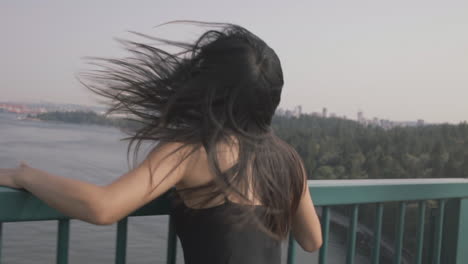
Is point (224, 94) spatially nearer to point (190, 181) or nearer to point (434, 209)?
point (190, 181)

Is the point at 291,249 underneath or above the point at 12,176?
underneath

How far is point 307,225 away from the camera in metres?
1.48

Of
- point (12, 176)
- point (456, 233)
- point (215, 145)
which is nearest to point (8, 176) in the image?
point (12, 176)

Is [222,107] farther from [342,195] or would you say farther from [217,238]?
[342,195]

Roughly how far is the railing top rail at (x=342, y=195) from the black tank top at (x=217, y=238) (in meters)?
0.16

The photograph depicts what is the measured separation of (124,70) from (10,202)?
45 centimetres

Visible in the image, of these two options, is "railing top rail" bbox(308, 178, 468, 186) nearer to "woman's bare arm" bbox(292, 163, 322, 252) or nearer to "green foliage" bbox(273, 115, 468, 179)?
"woman's bare arm" bbox(292, 163, 322, 252)

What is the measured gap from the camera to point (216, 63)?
118cm

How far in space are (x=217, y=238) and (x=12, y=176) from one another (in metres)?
0.51

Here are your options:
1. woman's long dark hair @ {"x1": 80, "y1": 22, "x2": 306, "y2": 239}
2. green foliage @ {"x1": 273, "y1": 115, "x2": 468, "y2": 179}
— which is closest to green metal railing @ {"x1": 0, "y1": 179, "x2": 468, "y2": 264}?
woman's long dark hair @ {"x1": 80, "y1": 22, "x2": 306, "y2": 239}

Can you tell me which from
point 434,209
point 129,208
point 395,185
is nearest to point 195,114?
point 129,208

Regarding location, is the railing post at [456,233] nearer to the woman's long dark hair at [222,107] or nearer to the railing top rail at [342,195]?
the railing top rail at [342,195]

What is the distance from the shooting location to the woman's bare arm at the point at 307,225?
144cm

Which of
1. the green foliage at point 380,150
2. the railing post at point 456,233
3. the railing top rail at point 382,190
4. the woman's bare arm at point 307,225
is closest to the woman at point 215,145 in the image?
the woman's bare arm at point 307,225
